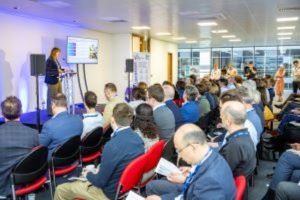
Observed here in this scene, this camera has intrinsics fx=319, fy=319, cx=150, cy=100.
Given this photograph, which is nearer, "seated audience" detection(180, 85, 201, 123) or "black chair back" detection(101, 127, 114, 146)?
"black chair back" detection(101, 127, 114, 146)

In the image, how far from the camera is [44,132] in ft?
10.8

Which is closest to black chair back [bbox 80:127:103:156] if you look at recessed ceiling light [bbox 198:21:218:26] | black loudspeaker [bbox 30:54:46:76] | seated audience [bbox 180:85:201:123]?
seated audience [bbox 180:85:201:123]

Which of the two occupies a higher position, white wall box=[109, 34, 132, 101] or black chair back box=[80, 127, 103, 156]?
white wall box=[109, 34, 132, 101]

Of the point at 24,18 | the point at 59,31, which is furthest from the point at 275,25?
the point at 24,18

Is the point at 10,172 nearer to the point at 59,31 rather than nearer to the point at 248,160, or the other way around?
the point at 248,160

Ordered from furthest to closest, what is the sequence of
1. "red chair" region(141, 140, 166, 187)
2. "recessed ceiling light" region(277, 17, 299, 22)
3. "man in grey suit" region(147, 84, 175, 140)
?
"recessed ceiling light" region(277, 17, 299, 22), "man in grey suit" region(147, 84, 175, 140), "red chair" region(141, 140, 166, 187)

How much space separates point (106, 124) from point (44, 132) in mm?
1146

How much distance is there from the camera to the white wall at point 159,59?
50.1 feet

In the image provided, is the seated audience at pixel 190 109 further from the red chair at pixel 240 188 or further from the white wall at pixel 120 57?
the white wall at pixel 120 57

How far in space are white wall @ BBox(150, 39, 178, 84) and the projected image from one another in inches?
215

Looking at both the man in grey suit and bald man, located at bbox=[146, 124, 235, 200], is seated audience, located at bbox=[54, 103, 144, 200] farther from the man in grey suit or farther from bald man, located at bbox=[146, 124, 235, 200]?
the man in grey suit

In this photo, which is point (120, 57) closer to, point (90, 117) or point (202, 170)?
point (90, 117)

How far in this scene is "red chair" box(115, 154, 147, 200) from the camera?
7.64 ft

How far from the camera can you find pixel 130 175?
2389 millimetres
